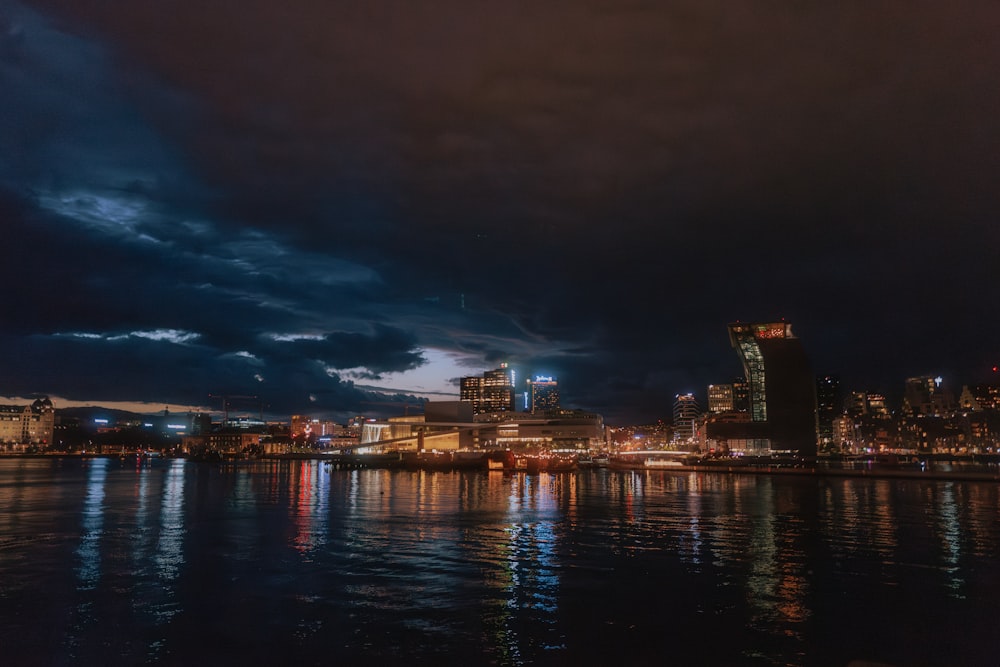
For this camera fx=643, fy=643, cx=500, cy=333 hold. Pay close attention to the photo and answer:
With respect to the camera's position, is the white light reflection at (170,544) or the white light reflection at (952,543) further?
the white light reflection at (170,544)

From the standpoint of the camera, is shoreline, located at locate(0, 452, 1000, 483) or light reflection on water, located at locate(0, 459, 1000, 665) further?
shoreline, located at locate(0, 452, 1000, 483)

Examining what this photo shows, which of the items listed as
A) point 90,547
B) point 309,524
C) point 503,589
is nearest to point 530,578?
point 503,589

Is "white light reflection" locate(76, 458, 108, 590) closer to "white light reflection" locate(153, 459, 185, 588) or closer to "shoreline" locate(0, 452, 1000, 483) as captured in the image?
"white light reflection" locate(153, 459, 185, 588)

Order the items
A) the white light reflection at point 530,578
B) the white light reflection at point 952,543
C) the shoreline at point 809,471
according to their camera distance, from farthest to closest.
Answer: the shoreline at point 809,471 → the white light reflection at point 952,543 → the white light reflection at point 530,578

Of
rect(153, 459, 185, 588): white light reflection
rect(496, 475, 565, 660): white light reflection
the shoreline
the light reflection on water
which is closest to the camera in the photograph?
the light reflection on water

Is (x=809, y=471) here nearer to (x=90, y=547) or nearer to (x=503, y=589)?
(x=503, y=589)

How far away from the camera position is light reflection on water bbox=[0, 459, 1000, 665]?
48.9ft

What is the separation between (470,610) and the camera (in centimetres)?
1795

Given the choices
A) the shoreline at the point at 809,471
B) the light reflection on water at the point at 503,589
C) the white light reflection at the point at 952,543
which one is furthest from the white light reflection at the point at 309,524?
the shoreline at the point at 809,471

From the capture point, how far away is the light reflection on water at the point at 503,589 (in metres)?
14.9

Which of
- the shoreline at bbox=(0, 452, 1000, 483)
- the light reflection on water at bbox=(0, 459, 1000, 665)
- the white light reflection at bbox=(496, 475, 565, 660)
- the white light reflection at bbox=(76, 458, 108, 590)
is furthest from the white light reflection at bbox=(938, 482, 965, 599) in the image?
the shoreline at bbox=(0, 452, 1000, 483)

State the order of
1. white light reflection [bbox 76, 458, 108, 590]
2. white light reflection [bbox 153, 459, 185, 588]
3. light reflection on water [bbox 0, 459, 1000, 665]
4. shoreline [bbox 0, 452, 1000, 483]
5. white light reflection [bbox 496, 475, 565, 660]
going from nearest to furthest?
light reflection on water [bbox 0, 459, 1000, 665]
white light reflection [bbox 496, 475, 565, 660]
white light reflection [bbox 76, 458, 108, 590]
white light reflection [bbox 153, 459, 185, 588]
shoreline [bbox 0, 452, 1000, 483]

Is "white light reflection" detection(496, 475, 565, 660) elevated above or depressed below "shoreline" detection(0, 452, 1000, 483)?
above

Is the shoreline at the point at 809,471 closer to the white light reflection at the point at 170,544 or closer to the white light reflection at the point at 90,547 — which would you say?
the white light reflection at the point at 170,544
